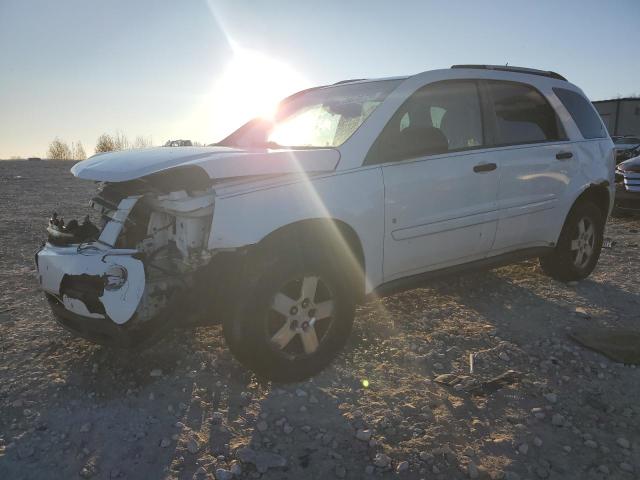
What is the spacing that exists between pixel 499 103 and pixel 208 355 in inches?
114

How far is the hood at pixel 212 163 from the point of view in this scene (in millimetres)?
2479

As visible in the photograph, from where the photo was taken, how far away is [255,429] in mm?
2359

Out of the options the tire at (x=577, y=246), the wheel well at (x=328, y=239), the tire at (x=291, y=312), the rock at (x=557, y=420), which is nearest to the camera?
the rock at (x=557, y=420)

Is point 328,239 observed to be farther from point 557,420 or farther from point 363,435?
point 557,420

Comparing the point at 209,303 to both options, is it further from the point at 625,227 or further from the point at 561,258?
the point at 625,227

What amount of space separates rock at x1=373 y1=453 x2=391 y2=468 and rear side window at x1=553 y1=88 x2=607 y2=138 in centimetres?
361

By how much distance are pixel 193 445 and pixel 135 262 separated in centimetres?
91

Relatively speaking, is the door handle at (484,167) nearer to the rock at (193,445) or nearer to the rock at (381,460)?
the rock at (381,460)

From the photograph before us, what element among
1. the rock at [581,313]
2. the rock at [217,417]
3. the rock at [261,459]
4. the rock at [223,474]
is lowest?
the rock at [581,313]

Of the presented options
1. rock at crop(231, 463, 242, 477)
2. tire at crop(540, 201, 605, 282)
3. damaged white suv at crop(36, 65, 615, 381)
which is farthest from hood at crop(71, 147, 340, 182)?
tire at crop(540, 201, 605, 282)

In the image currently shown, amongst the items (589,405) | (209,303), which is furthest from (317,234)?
(589,405)

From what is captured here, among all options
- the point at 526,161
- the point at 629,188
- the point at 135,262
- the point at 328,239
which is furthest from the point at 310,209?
the point at 629,188

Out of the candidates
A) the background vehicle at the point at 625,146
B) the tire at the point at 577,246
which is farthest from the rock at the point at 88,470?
the background vehicle at the point at 625,146

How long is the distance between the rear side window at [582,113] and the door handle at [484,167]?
4.51ft
